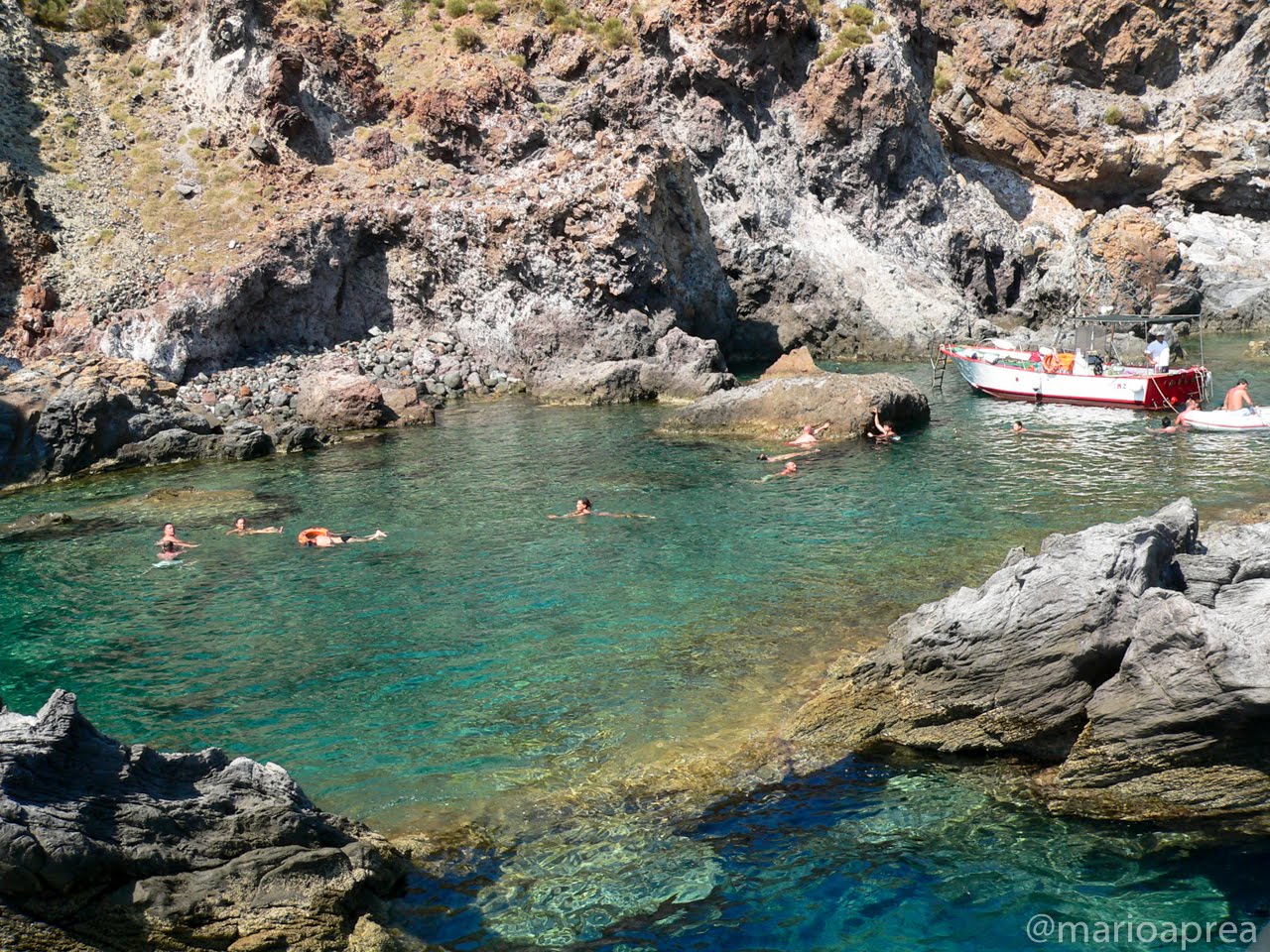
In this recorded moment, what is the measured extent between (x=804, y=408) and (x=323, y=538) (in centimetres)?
1502

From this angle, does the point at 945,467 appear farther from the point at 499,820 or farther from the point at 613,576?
the point at 499,820

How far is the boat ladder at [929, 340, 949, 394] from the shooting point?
39.5m

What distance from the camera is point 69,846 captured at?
687 cm

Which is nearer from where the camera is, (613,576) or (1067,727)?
(1067,727)

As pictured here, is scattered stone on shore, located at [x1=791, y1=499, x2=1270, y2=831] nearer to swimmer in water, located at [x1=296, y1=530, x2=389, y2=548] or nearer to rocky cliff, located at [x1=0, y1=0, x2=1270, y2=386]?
swimmer in water, located at [x1=296, y1=530, x2=389, y2=548]

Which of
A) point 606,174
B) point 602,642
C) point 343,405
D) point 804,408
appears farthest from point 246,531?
point 606,174

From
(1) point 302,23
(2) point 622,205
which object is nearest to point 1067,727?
(2) point 622,205

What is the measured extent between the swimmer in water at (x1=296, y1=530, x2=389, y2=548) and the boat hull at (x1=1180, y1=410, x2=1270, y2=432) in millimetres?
22565

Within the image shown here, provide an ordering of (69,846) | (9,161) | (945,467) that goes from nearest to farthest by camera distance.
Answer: (69,846) → (945,467) → (9,161)

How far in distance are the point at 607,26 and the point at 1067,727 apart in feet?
168

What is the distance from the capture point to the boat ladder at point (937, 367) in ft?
129

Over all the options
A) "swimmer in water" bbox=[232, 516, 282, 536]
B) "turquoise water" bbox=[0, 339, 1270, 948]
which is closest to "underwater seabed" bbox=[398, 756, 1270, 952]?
"turquoise water" bbox=[0, 339, 1270, 948]

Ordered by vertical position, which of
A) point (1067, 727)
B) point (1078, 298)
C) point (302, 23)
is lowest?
point (1067, 727)

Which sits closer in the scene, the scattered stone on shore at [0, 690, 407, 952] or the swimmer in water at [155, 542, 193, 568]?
the scattered stone on shore at [0, 690, 407, 952]
